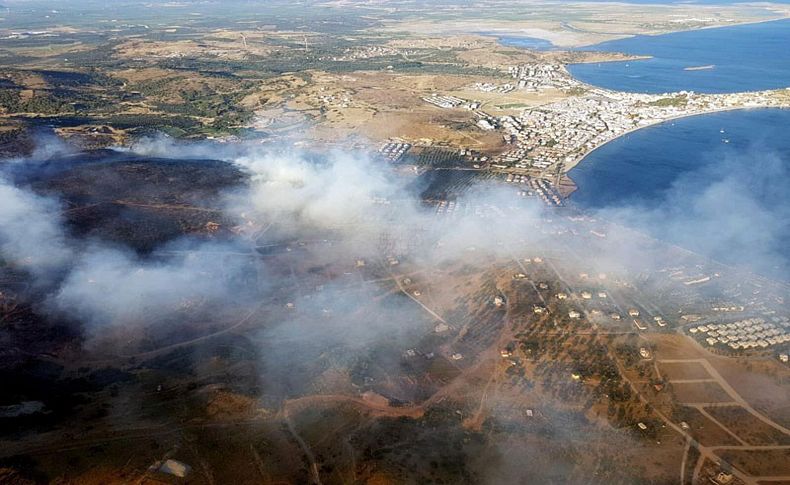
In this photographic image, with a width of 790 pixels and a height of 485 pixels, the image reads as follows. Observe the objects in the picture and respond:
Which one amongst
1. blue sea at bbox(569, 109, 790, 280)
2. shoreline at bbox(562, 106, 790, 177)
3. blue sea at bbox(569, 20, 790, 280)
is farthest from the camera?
shoreline at bbox(562, 106, 790, 177)

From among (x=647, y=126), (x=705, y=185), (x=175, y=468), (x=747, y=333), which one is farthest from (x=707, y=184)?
(x=175, y=468)

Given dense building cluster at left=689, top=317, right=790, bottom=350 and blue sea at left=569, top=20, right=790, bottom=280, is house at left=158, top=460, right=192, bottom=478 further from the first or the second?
blue sea at left=569, top=20, right=790, bottom=280

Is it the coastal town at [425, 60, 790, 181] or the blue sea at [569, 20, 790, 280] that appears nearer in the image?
the blue sea at [569, 20, 790, 280]

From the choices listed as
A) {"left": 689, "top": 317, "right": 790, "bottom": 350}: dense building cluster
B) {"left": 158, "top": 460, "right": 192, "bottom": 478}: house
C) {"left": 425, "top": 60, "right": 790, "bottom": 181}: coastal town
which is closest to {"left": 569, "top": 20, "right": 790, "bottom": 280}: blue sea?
{"left": 425, "top": 60, "right": 790, "bottom": 181}: coastal town

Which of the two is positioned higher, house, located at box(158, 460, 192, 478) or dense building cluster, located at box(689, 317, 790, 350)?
dense building cluster, located at box(689, 317, 790, 350)

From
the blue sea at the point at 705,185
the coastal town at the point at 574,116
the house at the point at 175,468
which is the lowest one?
the house at the point at 175,468

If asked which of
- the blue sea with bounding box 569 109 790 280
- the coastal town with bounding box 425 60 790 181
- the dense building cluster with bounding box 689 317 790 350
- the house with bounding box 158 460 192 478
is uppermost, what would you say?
the coastal town with bounding box 425 60 790 181

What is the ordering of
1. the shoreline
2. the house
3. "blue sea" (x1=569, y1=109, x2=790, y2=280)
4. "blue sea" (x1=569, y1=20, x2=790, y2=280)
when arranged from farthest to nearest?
the shoreline, "blue sea" (x1=569, y1=20, x2=790, y2=280), "blue sea" (x1=569, y1=109, x2=790, y2=280), the house

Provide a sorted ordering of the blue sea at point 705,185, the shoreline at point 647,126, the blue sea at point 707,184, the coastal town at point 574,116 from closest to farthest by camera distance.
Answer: the blue sea at point 705,185
the blue sea at point 707,184
the shoreline at point 647,126
the coastal town at point 574,116

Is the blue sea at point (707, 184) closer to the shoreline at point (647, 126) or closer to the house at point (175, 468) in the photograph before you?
the shoreline at point (647, 126)

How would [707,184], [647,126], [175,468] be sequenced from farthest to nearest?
1. [647,126]
2. [707,184]
3. [175,468]

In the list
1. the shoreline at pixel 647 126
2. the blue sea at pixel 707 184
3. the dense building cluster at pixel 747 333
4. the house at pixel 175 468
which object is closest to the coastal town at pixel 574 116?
the shoreline at pixel 647 126

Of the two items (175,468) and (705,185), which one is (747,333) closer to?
(705,185)
